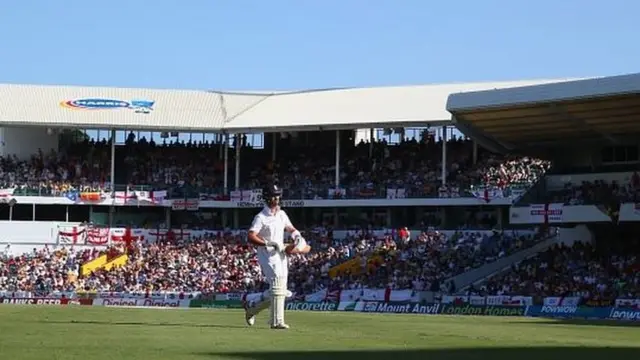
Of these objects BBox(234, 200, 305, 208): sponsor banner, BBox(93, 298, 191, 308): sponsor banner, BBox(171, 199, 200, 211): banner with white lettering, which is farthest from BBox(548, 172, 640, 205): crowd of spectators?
BBox(171, 199, 200, 211): banner with white lettering

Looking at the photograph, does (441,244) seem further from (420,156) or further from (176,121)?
(176,121)

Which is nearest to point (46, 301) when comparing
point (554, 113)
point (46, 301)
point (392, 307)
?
point (46, 301)

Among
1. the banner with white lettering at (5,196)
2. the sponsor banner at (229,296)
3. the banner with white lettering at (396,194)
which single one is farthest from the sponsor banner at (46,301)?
the banner with white lettering at (396,194)

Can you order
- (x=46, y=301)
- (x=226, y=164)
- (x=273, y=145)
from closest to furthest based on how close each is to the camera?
1. (x=46, y=301)
2. (x=226, y=164)
3. (x=273, y=145)

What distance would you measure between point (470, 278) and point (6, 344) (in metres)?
43.1

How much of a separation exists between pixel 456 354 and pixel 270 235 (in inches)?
200

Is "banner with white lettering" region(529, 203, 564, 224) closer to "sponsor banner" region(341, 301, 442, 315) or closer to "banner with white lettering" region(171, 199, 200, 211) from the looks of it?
"sponsor banner" region(341, 301, 442, 315)

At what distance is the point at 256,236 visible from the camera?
60.9 feet

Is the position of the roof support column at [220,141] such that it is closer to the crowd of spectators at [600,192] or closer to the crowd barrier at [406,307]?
the crowd barrier at [406,307]

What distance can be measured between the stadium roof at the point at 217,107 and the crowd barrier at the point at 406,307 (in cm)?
1814

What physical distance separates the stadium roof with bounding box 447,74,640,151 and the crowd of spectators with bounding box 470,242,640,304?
17.2ft

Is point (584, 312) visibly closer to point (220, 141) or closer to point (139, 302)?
point (139, 302)

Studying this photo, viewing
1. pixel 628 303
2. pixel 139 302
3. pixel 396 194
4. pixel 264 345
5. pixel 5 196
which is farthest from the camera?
pixel 5 196

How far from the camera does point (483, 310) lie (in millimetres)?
48469
